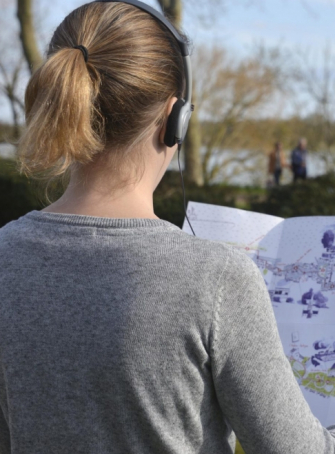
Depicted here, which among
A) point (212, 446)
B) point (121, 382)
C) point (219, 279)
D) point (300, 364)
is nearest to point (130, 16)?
point (219, 279)

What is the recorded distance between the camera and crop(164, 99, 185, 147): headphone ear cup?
104cm

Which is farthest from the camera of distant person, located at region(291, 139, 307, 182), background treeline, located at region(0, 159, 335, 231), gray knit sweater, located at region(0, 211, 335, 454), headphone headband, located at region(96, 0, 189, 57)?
distant person, located at region(291, 139, 307, 182)

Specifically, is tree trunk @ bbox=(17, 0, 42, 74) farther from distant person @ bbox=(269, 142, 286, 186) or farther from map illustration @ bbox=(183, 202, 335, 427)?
distant person @ bbox=(269, 142, 286, 186)

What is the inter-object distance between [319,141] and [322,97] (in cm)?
110

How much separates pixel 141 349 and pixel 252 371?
0.56 feet

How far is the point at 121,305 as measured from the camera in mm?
883

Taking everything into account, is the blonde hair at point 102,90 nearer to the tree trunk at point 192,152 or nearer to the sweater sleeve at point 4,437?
the sweater sleeve at point 4,437

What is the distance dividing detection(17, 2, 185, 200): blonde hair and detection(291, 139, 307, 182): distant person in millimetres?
13615

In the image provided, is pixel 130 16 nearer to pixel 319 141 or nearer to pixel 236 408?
pixel 236 408

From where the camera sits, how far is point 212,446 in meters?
0.96

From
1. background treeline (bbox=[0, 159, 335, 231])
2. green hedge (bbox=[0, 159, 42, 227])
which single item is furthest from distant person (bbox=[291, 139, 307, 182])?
green hedge (bbox=[0, 159, 42, 227])

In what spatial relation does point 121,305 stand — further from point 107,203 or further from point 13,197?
point 13,197

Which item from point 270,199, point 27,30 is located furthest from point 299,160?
point 270,199

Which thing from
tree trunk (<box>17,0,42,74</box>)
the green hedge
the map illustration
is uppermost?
the map illustration
